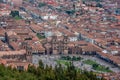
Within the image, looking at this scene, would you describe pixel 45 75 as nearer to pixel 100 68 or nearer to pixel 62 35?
pixel 100 68

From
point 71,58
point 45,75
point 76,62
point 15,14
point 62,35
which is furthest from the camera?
point 15,14

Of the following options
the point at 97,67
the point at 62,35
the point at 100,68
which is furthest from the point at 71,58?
the point at 62,35

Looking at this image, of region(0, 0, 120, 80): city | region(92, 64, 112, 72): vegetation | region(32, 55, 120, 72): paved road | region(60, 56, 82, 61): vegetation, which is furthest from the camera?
region(60, 56, 82, 61): vegetation

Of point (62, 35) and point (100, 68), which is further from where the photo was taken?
point (62, 35)

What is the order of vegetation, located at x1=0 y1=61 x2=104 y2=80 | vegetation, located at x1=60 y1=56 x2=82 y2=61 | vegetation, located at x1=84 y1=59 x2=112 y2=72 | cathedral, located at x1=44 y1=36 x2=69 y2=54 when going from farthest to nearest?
cathedral, located at x1=44 y1=36 x2=69 y2=54 → vegetation, located at x1=60 y1=56 x2=82 y2=61 → vegetation, located at x1=84 y1=59 x2=112 y2=72 → vegetation, located at x1=0 y1=61 x2=104 y2=80

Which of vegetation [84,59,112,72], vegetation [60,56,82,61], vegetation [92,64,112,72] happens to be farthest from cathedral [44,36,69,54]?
vegetation [92,64,112,72]

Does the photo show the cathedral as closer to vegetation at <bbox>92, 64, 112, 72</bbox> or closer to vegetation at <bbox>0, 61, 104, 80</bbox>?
vegetation at <bbox>92, 64, 112, 72</bbox>

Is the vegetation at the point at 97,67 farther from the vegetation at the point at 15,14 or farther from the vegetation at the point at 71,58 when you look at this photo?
the vegetation at the point at 15,14

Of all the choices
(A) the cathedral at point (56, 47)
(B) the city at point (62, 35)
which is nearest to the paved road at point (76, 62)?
(B) the city at point (62, 35)

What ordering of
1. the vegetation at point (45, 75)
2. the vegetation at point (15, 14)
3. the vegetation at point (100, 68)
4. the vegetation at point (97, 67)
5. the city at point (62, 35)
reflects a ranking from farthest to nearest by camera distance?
the vegetation at point (15, 14), the city at point (62, 35), the vegetation at point (97, 67), the vegetation at point (100, 68), the vegetation at point (45, 75)
